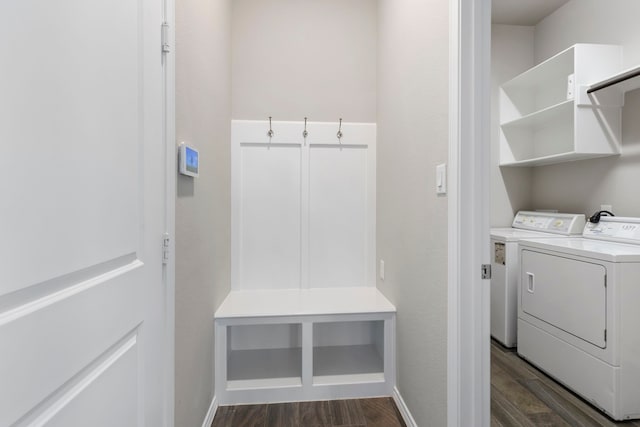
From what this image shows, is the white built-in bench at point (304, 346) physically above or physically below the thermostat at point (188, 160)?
below

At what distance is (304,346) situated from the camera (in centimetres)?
181

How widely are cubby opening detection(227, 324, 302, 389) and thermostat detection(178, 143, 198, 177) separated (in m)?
1.27

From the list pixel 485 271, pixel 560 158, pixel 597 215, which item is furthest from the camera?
pixel 560 158

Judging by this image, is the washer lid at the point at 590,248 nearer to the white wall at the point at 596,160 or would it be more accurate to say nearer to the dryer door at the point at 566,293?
the dryer door at the point at 566,293

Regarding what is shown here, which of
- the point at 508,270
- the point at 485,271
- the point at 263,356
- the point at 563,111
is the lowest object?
the point at 263,356

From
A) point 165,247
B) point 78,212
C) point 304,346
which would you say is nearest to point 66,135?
point 78,212

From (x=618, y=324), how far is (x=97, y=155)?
96.0 inches

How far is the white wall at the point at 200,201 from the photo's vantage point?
3.99 feet

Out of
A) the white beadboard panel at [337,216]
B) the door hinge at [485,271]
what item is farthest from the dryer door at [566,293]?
the white beadboard panel at [337,216]

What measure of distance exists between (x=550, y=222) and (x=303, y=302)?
2287mm

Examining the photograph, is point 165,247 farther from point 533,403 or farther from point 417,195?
point 533,403

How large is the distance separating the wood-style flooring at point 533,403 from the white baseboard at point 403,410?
1.62ft

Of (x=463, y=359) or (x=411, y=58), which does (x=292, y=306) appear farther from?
(x=411, y=58)

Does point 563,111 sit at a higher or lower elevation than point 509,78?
lower
